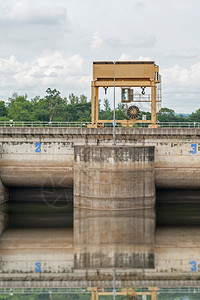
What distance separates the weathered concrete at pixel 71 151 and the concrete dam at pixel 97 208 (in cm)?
8

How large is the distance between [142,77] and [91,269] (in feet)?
76.2

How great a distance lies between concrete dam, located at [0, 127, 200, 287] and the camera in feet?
88.1

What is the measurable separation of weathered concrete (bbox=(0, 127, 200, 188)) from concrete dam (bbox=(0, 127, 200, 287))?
3.3 inches

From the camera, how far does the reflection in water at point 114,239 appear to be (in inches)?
1101

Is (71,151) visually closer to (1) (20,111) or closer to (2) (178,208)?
(2) (178,208)

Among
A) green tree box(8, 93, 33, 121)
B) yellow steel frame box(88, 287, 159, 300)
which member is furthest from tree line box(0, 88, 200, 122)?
yellow steel frame box(88, 287, 159, 300)

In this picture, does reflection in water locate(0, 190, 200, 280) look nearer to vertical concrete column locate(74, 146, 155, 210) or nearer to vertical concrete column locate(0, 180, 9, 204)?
vertical concrete column locate(74, 146, 155, 210)

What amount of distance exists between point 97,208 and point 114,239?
754cm

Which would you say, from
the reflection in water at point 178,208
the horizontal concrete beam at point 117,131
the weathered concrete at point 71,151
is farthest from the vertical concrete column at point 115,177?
the weathered concrete at point 71,151

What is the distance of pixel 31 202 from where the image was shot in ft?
152

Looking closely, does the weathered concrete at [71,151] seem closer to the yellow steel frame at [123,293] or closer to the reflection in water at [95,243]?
the reflection in water at [95,243]

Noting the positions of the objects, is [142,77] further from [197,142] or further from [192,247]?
[192,247]

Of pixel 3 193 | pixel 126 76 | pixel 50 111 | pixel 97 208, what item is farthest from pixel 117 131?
pixel 50 111

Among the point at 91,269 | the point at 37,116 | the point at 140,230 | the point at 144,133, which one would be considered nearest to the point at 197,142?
the point at 144,133
